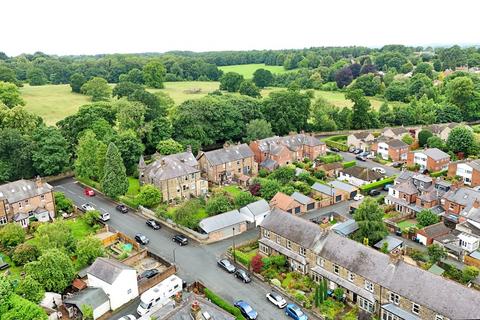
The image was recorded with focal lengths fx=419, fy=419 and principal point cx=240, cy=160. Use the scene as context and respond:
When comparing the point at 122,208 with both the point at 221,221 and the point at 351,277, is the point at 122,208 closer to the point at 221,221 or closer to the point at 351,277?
the point at 221,221

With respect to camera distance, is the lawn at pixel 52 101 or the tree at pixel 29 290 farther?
the lawn at pixel 52 101

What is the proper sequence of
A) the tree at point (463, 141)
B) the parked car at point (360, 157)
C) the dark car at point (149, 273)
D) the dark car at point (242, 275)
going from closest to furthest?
the dark car at point (242, 275)
the dark car at point (149, 273)
the tree at point (463, 141)
the parked car at point (360, 157)

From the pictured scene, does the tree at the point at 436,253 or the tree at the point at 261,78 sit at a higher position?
the tree at the point at 261,78

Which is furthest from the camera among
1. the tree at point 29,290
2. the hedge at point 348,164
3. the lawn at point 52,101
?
the lawn at point 52,101

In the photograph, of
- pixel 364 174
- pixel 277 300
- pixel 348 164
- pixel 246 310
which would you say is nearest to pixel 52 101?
pixel 348 164

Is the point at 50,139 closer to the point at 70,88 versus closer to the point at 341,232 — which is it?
the point at 341,232

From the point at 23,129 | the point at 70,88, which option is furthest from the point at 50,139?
the point at 70,88

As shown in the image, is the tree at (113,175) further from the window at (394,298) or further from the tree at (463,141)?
the tree at (463,141)

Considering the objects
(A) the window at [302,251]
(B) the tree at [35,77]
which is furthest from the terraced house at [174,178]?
(B) the tree at [35,77]
